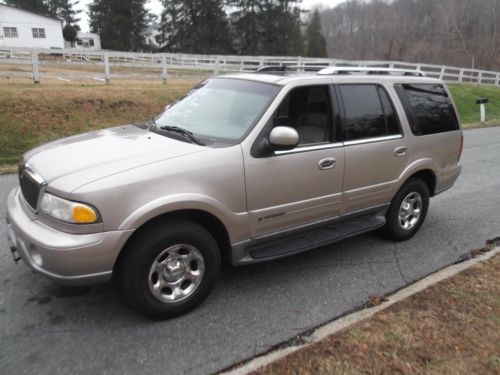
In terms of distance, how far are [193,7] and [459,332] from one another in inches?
2224

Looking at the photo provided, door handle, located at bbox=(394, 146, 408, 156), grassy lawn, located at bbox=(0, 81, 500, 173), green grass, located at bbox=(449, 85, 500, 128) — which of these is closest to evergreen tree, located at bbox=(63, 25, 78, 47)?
green grass, located at bbox=(449, 85, 500, 128)

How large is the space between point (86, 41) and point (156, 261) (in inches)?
2495

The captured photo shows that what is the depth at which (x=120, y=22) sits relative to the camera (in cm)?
5269

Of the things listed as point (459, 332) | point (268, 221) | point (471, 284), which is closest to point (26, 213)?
point (268, 221)

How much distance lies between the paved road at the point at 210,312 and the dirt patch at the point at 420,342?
0.33m

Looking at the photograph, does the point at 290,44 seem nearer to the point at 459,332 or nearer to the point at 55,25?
the point at 55,25

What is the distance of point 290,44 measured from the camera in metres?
53.1

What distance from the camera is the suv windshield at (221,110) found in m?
3.67

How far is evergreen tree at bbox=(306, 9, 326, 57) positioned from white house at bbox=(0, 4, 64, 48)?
36.8 m

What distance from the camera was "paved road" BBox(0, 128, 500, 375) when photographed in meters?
2.87

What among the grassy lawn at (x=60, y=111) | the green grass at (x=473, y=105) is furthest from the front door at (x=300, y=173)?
the green grass at (x=473, y=105)

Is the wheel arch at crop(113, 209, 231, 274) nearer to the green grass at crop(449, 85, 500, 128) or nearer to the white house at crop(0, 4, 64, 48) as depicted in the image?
the green grass at crop(449, 85, 500, 128)

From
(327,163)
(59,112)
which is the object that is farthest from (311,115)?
(59,112)

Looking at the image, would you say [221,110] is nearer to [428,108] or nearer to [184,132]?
[184,132]
